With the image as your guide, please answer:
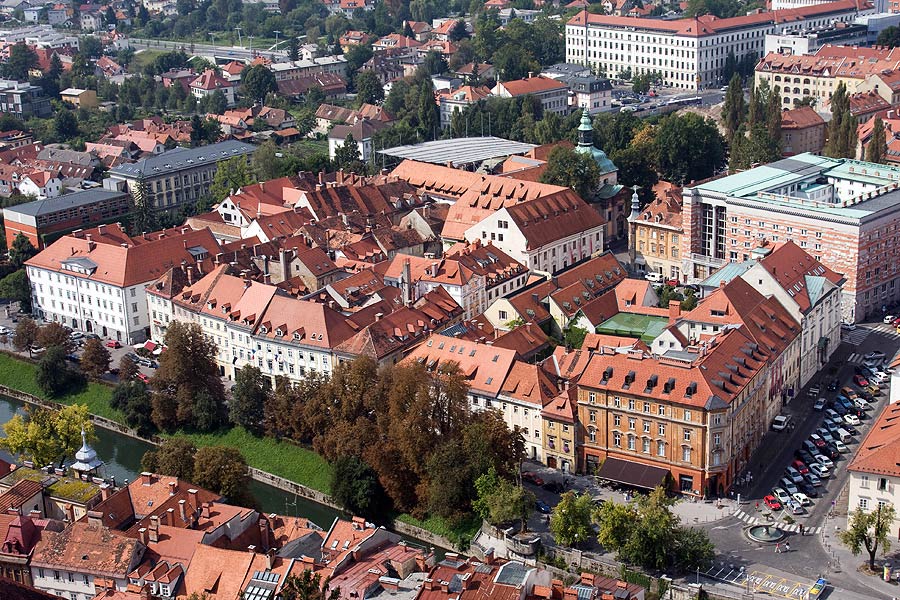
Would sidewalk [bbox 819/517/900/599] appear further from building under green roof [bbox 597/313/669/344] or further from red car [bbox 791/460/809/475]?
building under green roof [bbox 597/313/669/344]

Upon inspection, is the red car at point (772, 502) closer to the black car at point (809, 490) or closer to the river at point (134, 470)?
the black car at point (809, 490)

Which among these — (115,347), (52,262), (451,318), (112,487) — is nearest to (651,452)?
(451,318)

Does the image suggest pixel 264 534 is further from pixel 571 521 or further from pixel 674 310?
pixel 674 310

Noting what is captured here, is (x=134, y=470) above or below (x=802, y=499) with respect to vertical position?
below

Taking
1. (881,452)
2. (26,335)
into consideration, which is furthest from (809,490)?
(26,335)

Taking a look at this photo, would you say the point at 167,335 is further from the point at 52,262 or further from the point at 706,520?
the point at 706,520

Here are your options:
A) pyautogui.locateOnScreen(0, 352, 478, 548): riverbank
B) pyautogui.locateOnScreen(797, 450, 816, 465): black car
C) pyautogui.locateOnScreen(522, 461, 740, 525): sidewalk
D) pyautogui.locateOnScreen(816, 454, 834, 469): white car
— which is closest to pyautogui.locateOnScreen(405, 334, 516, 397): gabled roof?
pyautogui.locateOnScreen(522, 461, 740, 525): sidewalk
